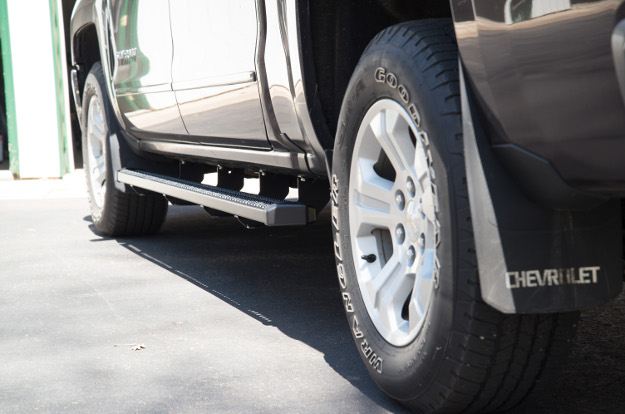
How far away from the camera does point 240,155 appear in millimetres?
3398

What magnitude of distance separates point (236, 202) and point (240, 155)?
27cm

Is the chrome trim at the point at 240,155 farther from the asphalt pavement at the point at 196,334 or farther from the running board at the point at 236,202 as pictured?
the asphalt pavement at the point at 196,334

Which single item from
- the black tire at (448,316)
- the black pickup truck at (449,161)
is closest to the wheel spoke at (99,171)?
the black pickup truck at (449,161)

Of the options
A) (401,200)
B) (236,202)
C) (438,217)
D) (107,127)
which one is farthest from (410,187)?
(107,127)

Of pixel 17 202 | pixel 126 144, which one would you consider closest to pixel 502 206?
pixel 126 144

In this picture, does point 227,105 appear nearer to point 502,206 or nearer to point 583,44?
point 502,206

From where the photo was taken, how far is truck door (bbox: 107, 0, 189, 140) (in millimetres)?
3850

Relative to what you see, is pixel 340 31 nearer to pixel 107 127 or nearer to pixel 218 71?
pixel 218 71

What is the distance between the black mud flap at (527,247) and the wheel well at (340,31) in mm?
916

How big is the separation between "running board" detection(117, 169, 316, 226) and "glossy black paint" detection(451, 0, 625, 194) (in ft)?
3.96

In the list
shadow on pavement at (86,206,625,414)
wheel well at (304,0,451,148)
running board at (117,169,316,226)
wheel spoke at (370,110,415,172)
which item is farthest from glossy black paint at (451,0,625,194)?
running board at (117,169,316,226)

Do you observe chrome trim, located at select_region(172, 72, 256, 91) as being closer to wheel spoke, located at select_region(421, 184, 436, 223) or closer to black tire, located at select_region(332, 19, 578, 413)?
black tire, located at select_region(332, 19, 578, 413)

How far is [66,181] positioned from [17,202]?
218 cm

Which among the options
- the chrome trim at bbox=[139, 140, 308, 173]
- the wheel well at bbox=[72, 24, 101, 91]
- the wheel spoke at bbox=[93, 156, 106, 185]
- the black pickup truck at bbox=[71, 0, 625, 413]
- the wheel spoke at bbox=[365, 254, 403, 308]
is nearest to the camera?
the black pickup truck at bbox=[71, 0, 625, 413]
